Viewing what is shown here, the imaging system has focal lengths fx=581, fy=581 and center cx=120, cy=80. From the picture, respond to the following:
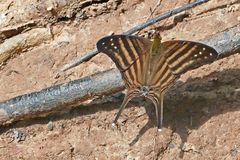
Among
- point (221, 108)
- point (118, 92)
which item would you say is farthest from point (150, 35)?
point (221, 108)

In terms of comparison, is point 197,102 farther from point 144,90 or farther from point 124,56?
point 124,56

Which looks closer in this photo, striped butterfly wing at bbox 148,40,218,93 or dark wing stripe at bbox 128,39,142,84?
striped butterfly wing at bbox 148,40,218,93

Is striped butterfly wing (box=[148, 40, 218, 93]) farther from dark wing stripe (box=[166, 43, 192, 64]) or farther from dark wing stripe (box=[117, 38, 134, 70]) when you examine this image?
dark wing stripe (box=[117, 38, 134, 70])

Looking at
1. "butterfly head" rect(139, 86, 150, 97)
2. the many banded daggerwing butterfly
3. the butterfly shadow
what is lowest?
the butterfly shadow

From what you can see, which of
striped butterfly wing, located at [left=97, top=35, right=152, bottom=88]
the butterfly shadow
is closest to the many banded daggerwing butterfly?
striped butterfly wing, located at [left=97, top=35, right=152, bottom=88]

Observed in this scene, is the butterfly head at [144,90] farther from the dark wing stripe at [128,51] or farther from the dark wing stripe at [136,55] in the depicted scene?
the dark wing stripe at [128,51]

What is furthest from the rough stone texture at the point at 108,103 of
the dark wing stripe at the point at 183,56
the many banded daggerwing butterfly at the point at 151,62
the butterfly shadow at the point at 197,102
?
the dark wing stripe at the point at 183,56

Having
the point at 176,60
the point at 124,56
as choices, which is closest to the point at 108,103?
the point at 124,56

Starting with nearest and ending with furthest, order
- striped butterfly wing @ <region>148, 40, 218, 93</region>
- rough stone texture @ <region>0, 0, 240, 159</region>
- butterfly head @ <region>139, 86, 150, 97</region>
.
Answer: striped butterfly wing @ <region>148, 40, 218, 93</region>
butterfly head @ <region>139, 86, 150, 97</region>
rough stone texture @ <region>0, 0, 240, 159</region>

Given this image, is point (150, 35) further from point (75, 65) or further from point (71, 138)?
point (71, 138)
